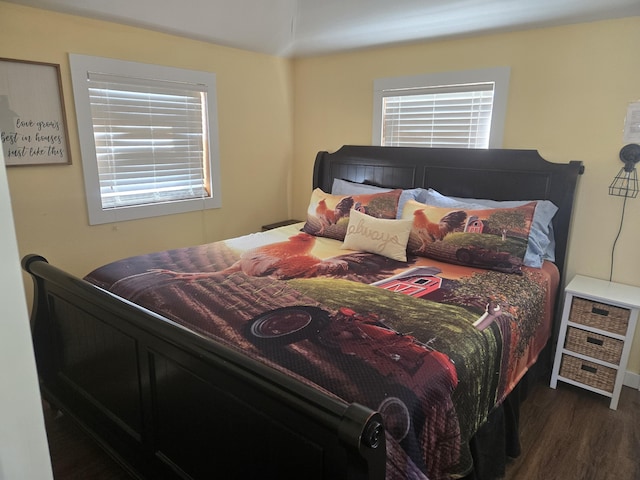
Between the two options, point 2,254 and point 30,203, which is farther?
point 30,203

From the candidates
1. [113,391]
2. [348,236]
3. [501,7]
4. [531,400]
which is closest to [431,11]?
[501,7]

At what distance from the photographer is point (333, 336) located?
1537mm

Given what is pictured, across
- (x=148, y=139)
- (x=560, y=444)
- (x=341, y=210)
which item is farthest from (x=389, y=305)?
(x=148, y=139)

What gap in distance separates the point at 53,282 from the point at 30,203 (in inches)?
37.0

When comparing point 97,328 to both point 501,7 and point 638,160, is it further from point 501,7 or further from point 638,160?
point 638,160

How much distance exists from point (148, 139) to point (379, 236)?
1.77 meters

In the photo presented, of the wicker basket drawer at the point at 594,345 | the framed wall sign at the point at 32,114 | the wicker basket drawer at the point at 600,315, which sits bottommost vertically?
the wicker basket drawer at the point at 594,345

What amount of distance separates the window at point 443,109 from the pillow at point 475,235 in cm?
68

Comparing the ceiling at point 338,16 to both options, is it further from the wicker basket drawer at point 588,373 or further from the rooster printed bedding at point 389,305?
the wicker basket drawer at point 588,373

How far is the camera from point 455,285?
212 centimetres

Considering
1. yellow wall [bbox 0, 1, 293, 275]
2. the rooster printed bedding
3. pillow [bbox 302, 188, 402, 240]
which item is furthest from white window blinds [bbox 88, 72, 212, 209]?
pillow [bbox 302, 188, 402, 240]

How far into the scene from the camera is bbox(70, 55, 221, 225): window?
2.70 meters

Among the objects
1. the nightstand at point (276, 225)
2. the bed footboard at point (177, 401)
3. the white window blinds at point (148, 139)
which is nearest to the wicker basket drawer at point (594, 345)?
the bed footboard at point (177, 401)

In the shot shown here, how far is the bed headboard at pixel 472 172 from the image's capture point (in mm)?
2574
